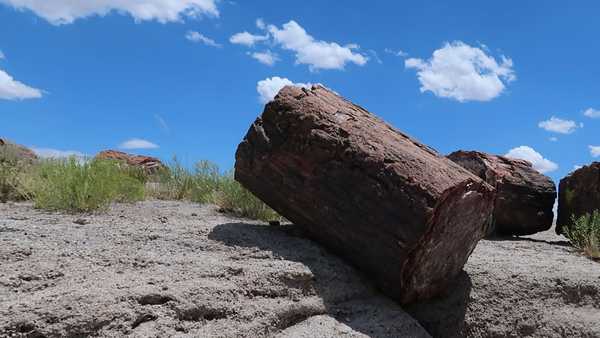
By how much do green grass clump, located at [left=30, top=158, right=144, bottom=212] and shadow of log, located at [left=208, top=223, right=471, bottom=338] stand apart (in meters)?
1.66

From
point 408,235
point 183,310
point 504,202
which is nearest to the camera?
point 183,310

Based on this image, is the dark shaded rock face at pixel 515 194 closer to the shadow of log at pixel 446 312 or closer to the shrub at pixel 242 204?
the shrub at pixel 242 204

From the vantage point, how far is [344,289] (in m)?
4.84

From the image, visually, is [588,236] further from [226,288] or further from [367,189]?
[226,288]

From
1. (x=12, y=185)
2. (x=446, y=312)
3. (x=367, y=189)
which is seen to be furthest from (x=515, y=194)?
(x=12, y=185)

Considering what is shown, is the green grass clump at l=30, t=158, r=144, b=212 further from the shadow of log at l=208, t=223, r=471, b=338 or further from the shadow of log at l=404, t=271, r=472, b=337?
the shadow of log at l=404, t=271, r=472, b=337

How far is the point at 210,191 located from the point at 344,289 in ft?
14.3

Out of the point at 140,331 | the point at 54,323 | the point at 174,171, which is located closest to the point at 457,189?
the point at 140,331

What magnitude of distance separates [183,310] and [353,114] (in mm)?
2292

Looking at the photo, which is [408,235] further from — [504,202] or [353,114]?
[504,202]

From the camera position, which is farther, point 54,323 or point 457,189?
point 457,189

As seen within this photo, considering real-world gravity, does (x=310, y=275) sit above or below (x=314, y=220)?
below

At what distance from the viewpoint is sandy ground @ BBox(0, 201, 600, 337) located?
12.6ft

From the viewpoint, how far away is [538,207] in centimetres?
938
